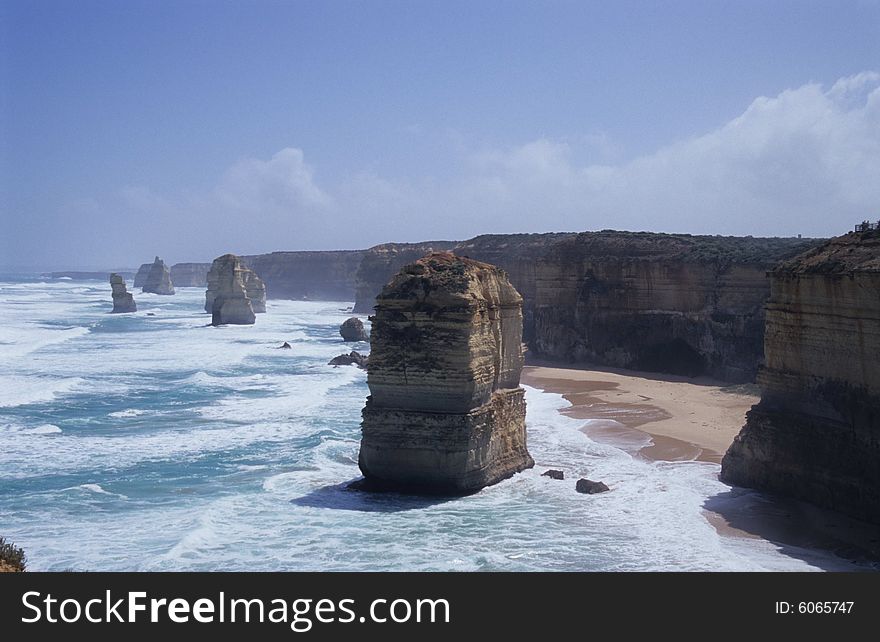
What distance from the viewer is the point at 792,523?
16234 millimetres

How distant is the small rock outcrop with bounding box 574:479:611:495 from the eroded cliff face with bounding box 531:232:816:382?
64.1 ft

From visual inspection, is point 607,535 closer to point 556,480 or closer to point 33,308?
point 556,480

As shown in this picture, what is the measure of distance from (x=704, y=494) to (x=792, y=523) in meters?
2.70

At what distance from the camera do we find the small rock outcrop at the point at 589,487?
1867 centimetres

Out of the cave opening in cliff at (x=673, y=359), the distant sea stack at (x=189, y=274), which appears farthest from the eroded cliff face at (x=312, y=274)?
the cave opening in cliff at (x=673, y=359)

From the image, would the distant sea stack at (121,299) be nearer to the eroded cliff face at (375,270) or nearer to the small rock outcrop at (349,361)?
the eroded cliff face at (375,270)

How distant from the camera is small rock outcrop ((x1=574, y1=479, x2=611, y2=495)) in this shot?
735 inches

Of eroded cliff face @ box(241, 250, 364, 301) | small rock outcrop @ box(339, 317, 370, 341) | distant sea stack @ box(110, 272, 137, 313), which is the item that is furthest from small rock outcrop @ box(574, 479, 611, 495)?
eroded cliff face @ box(241, 250, 364, 301)

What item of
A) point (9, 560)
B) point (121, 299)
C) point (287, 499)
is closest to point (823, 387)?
point (287, 499)

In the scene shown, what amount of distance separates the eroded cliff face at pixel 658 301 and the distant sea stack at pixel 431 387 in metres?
21.6

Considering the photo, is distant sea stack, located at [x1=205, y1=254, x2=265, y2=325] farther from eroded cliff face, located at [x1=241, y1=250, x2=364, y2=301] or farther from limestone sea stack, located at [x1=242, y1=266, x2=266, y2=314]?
eroded cliff face, located at [x1=241, y1=250, x2=364, y2=301]
